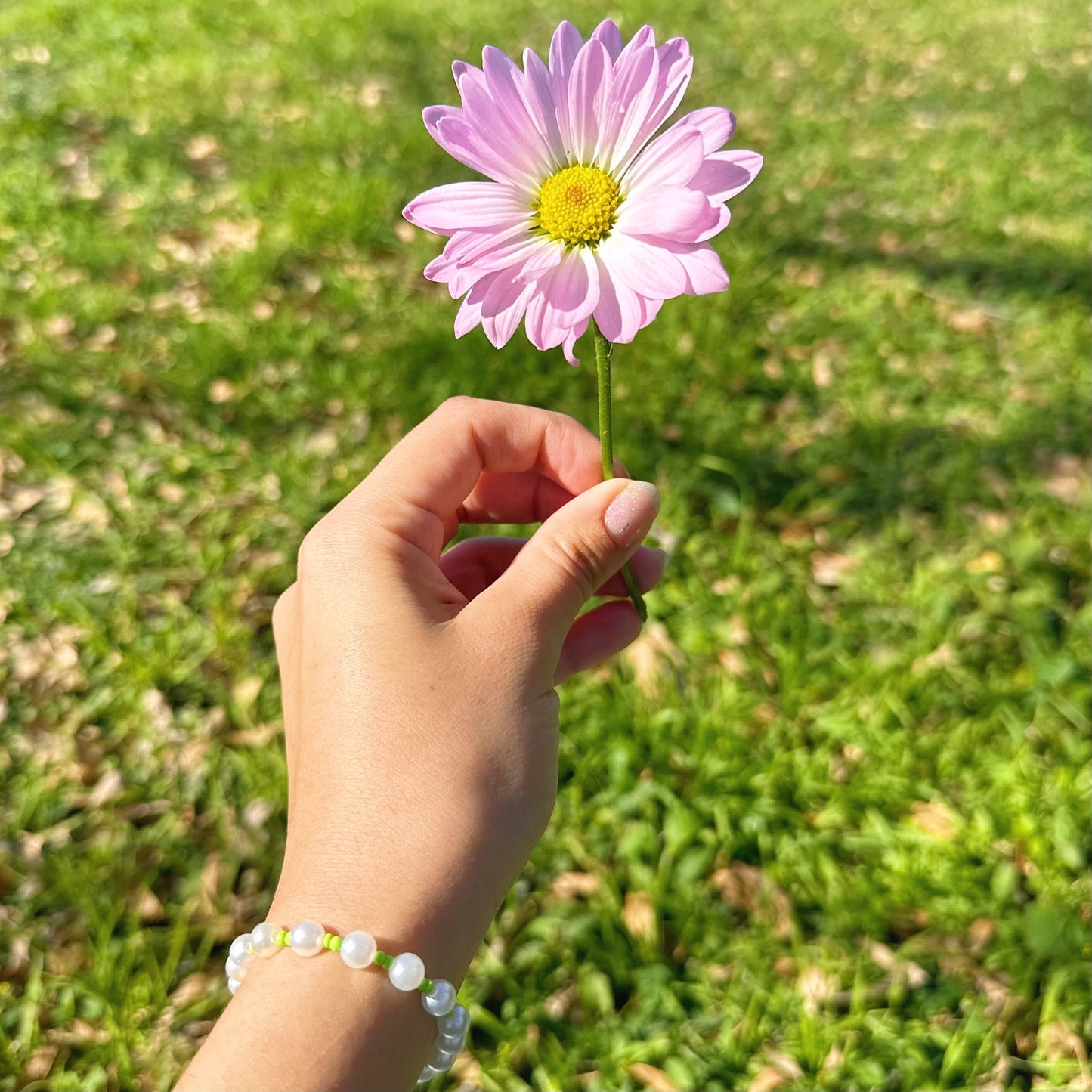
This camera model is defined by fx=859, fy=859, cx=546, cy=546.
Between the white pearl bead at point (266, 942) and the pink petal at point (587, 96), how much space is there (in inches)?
45.7

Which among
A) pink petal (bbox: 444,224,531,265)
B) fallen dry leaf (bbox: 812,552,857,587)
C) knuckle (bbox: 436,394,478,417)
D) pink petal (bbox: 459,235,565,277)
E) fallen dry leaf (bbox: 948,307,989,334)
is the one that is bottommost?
fallen dry leaf (bbox: 812,552,857,587)

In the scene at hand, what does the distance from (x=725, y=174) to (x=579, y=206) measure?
9.0 inches

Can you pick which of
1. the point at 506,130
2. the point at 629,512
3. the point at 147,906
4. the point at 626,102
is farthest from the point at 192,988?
the point at 626,102

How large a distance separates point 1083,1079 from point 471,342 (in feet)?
9.45

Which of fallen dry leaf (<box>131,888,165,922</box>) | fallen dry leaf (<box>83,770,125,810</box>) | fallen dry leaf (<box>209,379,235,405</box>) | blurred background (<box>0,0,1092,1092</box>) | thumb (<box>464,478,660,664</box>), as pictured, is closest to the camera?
thumb (<box>464,478,660,664</box>)

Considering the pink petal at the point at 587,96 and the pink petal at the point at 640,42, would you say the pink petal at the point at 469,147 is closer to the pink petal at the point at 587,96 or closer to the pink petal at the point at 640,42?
the pink petal at the point at 587,96

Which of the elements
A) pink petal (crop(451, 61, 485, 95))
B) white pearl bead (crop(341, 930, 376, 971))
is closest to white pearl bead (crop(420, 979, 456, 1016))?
white pearl bead (crop(341, 930, 376, 971))

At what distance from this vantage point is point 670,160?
1.08 metres

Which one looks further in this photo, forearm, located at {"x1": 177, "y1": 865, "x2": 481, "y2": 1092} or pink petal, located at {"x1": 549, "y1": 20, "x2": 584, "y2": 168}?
pink petal, located at {"x1": 549, "y1": 20, "x2": 584, "y2": 168}

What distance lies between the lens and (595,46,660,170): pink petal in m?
1.11

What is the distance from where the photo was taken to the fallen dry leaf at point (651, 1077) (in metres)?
1.84

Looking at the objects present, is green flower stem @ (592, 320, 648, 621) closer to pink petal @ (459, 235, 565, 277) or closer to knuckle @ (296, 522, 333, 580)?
pink petal @ (459, 235, 565, 277)

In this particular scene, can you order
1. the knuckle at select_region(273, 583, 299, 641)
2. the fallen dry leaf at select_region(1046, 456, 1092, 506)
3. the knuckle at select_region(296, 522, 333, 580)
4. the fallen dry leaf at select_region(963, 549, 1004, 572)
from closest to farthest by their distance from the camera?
1. the knuckle at select_region(296, 522, 333, 580)
2. the knuckle at select_region(273, 583, 299, 641)
3. the fallen dry leaf at select_region(963, 549, 1004, 572)
4. the fallen dry leaf at select_region(1046, 456, 1092, 506)

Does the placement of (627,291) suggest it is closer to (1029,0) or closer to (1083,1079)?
(1083,1079)
